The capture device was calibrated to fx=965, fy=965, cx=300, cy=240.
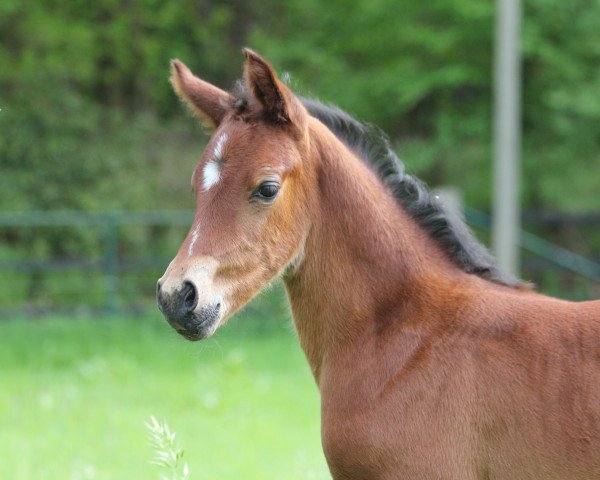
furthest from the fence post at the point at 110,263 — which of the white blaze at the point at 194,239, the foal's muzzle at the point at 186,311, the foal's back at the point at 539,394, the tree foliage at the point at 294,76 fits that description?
the foal's back at the point at 539,394

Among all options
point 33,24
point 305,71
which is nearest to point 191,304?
point 305,71

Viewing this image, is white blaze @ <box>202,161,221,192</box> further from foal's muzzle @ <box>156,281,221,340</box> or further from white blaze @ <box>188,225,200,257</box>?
foal's muzzle @ <box>156,281,221,340</box>

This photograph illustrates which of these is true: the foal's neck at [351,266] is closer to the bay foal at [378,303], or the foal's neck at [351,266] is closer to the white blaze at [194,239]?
the bay foal at [378,303]

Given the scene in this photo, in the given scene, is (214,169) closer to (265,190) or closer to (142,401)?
(265,190)

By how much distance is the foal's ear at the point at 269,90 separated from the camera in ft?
11.8

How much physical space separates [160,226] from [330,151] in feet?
41.8

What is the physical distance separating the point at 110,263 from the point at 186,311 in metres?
11.6

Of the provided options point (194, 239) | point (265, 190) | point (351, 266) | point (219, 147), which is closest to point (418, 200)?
point (351, 266)

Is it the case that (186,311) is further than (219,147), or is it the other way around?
(219,147)

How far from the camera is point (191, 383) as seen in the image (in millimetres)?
10766

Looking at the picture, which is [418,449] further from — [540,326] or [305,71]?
[305,71]

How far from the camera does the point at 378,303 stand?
3.79 metres

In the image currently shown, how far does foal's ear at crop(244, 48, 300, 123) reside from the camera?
360 centimetres

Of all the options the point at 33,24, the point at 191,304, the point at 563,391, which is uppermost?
the point at 563,391
